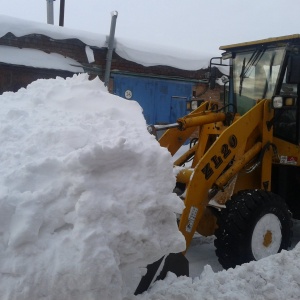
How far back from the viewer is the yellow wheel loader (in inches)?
166

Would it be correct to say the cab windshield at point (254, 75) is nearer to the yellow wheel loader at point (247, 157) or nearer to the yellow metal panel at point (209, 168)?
the yellow wheel loader at point (247, 157)

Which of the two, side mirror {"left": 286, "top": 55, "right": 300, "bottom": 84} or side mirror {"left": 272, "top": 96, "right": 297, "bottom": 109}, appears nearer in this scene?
side mirror {"left": 286, "top": 55, "right": 300, "bottom": 84}

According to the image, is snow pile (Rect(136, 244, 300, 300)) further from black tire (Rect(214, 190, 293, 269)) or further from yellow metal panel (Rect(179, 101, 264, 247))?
yellow metal panel (Rect(179, 101, 264, 247))

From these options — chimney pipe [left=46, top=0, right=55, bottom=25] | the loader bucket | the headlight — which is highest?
chimney pipe [left=46, top=0, right=55, bottom=25]

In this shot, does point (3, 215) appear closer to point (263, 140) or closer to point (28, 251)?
point (28, 251)

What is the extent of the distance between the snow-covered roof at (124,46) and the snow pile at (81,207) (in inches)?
315

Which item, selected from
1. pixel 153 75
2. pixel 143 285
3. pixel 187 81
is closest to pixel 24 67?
pixel 153 75

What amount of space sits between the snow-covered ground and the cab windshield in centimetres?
264

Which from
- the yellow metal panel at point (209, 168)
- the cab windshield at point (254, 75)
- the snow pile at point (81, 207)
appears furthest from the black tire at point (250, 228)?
the snow pile at point (81, 207)

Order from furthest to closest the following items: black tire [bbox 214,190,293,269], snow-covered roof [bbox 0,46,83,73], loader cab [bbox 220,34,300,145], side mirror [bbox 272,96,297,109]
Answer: snow-covered roof [bbox 0,46,83,73] → loader cab [bbox 220,34,300,145] → side mirror [bbox 272,96,297,109] → black tire [bbox 214,190,293,269]

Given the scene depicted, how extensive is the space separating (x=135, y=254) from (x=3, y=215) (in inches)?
26.5

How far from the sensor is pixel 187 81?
1217 centimetres

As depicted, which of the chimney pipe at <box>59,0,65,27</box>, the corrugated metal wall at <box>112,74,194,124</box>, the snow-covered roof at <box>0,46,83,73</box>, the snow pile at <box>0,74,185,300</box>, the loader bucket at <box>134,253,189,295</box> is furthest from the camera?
the chimney pipe at <box>59,0,65,27</box>

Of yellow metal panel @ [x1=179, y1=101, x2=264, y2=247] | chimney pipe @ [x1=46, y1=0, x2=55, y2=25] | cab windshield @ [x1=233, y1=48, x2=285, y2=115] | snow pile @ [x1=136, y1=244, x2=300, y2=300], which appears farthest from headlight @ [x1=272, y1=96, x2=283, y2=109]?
chimney pipe @ [x1=46, y1=0, x2=55, y2=25]
